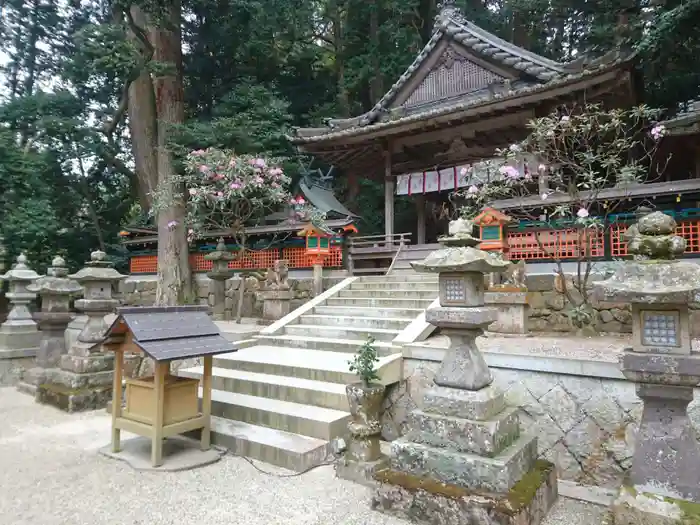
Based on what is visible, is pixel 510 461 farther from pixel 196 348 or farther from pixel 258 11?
pixel 258 11

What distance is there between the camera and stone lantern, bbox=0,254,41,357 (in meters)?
8.81

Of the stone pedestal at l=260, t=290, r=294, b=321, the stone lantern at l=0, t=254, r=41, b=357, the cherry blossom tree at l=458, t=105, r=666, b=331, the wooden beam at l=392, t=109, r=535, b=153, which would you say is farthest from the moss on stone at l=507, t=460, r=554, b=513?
the stone lantern at l=0, t=254, r=41, b=357

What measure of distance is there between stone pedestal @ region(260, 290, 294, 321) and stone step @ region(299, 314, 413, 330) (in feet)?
3.95

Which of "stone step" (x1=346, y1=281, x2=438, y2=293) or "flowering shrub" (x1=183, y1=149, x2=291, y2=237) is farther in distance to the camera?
"flowering shrub" (x1=183, y1=149, x2=291, y2=237)

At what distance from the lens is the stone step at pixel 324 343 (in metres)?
5.94

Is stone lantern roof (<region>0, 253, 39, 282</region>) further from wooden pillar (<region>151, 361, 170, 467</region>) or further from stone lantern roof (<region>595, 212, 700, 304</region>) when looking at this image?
stone lantern roof (<region>595, 212, 700, 304</region>)

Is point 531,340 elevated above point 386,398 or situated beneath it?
elevated above

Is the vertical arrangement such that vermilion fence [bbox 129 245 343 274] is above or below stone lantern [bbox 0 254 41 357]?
above

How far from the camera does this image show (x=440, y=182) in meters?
12.3

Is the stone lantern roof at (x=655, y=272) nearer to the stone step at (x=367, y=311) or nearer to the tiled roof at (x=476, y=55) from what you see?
the stone step at (x=367, y=311)

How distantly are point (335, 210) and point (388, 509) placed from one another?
34.9 feet

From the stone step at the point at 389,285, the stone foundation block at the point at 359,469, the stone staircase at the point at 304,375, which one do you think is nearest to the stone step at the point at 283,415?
the stone staircase at the point at 304,375

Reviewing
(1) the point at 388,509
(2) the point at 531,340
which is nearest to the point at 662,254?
(1) the point at 388,509

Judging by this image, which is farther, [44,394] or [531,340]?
[44,394]
